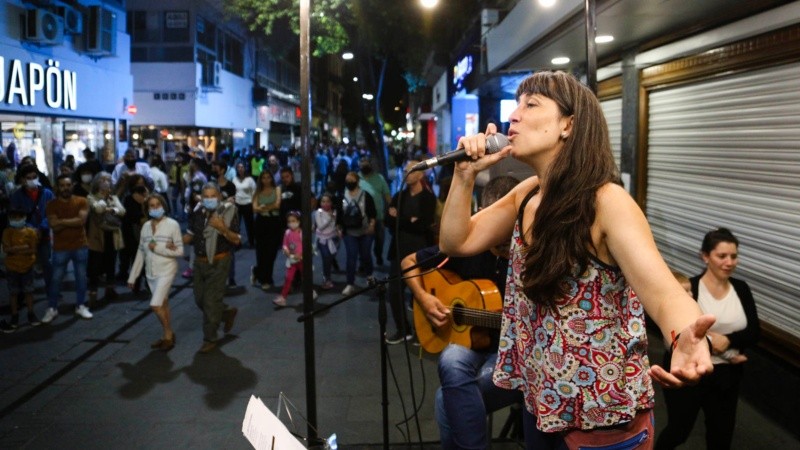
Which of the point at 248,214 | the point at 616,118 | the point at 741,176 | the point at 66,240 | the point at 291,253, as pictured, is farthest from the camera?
the point at 248,214

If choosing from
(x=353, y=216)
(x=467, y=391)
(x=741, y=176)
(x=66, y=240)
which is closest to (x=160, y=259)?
(x=66, y=240)

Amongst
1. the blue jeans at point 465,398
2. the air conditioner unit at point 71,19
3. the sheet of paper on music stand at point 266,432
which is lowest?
the blue jeans at point 465,398

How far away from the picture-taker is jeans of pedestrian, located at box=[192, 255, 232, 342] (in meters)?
7.75

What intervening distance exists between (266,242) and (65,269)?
9.95 feet

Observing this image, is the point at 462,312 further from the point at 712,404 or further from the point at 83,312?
the point at 83,312

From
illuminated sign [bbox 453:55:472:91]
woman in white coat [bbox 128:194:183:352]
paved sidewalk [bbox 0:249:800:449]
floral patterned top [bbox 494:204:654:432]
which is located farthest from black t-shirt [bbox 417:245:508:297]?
illuminated sign [bbox 453:55:472:91]

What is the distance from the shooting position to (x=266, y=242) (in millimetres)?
11062

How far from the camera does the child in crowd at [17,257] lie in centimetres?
825

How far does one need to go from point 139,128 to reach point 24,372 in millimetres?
27513

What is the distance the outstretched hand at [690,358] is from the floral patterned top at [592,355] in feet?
1.22

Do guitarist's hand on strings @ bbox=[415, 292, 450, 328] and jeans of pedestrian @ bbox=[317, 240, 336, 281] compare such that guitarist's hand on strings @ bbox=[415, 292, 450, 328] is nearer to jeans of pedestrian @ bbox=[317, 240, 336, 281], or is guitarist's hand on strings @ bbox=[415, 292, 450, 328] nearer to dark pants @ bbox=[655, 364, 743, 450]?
dark pants @ bbox=[655, 364, 743, 450]

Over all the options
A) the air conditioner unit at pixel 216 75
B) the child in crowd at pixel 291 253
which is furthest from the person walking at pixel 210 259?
the air conditioner unit at pixel 216 75

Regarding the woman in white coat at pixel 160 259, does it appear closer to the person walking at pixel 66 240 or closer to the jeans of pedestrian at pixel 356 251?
the person walking at pixel 66 240

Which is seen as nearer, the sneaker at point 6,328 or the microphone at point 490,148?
the microphone at point 490,148
